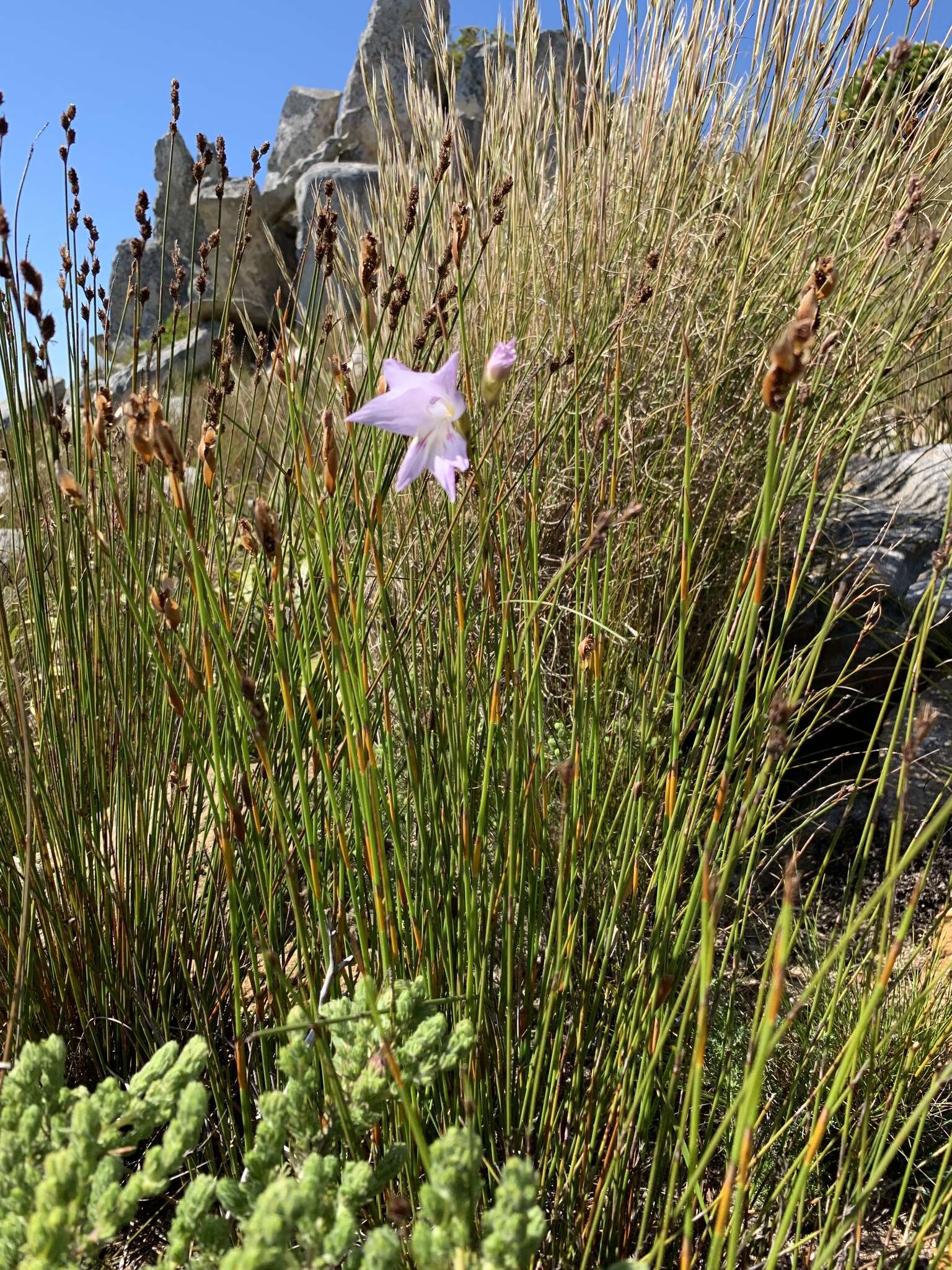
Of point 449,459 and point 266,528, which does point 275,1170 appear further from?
point 449,459

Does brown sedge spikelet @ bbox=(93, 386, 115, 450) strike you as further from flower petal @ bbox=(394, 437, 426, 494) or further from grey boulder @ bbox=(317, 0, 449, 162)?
grey boulder @ bbox=(317, 0, 449, 162)

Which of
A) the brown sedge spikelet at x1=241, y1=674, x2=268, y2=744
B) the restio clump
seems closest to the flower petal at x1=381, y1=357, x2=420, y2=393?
the brown sedge spikelet at x1=241, y1=674, x2=268, y2=744

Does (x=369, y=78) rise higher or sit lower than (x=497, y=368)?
higher

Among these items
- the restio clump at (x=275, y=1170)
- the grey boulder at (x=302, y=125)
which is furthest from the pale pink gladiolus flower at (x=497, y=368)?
the grey boulder at (x=302, y=125)

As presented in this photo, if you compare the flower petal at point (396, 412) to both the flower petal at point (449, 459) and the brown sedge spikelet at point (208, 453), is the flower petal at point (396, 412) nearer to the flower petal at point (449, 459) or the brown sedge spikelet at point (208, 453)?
the flower petal at point (449, 459)

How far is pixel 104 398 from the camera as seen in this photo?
2.95 ft

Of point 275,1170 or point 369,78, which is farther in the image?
point 369,78

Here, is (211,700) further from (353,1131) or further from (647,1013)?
(647,1013)

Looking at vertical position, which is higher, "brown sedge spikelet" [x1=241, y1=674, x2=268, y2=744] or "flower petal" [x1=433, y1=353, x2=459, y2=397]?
"flower petal" [x1=433, y1=353, x2=459, y2=397]

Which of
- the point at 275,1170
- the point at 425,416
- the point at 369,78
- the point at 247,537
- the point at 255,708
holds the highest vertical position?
the point at 369,78

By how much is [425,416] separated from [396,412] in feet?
0.10

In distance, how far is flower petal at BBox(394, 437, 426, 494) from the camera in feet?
2.65

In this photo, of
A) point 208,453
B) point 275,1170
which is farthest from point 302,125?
point 275,1170

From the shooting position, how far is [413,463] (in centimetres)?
82
